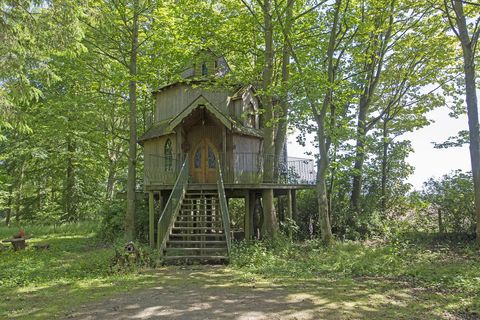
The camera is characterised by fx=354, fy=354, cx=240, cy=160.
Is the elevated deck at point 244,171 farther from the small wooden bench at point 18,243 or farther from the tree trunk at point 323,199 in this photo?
the small wooden bench at point 18,243

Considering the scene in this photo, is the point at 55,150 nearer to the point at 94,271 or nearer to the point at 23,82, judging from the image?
the point at 23,82

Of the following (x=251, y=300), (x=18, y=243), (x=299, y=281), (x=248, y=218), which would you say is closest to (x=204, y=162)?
(x=248, y=218)

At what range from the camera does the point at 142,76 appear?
1397 centimetres

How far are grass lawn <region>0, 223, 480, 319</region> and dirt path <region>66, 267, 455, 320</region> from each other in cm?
2

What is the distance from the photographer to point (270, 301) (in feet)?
20.9

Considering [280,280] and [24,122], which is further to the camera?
[24,122]

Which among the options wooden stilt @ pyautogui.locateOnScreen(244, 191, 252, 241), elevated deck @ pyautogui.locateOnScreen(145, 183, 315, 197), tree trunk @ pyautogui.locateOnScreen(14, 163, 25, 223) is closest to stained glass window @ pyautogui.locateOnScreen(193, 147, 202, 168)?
elevated deck @ pyautogui.locateOnScreen(145, 183, 315, 197)

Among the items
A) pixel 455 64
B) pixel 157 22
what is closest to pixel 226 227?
pixel 157 22

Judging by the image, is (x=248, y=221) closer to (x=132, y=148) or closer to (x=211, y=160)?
(x=211, y=160)

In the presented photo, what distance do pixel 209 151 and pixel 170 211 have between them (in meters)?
5.06

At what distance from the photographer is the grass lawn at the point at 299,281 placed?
613 cm

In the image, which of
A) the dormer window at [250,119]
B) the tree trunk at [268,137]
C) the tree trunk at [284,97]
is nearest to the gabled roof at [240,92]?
the dormer window at [250,119]

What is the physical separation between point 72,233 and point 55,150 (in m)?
6.93

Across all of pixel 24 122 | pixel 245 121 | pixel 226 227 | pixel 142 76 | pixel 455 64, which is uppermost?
pixel 455 64
